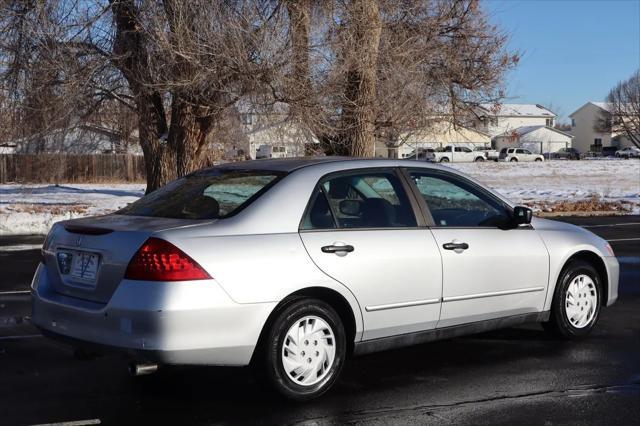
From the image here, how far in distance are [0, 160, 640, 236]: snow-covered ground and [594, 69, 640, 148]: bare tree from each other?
45.9m

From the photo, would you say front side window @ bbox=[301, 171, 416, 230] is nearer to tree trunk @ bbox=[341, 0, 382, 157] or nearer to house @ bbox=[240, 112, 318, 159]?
house @ bbox=[240, 112, 318, 159]

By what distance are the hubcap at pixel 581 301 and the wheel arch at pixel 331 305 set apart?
2276 millimetres

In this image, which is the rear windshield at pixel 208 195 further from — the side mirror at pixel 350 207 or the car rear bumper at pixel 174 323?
the car rear bumper at pixel 174 323

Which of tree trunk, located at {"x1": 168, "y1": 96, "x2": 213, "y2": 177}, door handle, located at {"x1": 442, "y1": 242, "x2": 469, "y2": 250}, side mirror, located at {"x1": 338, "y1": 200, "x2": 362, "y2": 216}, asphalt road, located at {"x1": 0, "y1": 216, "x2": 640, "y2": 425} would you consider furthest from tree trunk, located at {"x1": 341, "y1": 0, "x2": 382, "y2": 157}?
side mirror, located at {"x1": 338, "y1": 200, "x2": 362, "y2": 216}

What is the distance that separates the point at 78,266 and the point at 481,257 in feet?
9.61

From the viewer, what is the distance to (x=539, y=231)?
255 inches

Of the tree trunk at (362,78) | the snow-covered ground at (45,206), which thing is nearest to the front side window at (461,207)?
the tree trunk at (362,78)

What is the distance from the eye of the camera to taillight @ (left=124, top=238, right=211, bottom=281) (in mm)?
4633

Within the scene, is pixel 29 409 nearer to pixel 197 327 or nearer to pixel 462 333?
pixel 197 327

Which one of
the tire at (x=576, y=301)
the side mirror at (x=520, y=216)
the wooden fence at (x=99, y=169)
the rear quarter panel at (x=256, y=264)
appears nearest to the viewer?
the rear quarter panel at (x=256, y=264)

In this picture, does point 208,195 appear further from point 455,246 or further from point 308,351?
point 455,246

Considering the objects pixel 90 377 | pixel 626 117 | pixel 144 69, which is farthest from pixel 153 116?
pixel 626 117

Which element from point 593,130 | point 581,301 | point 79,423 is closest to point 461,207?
point 581,301

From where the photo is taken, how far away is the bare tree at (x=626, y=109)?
89.9m
